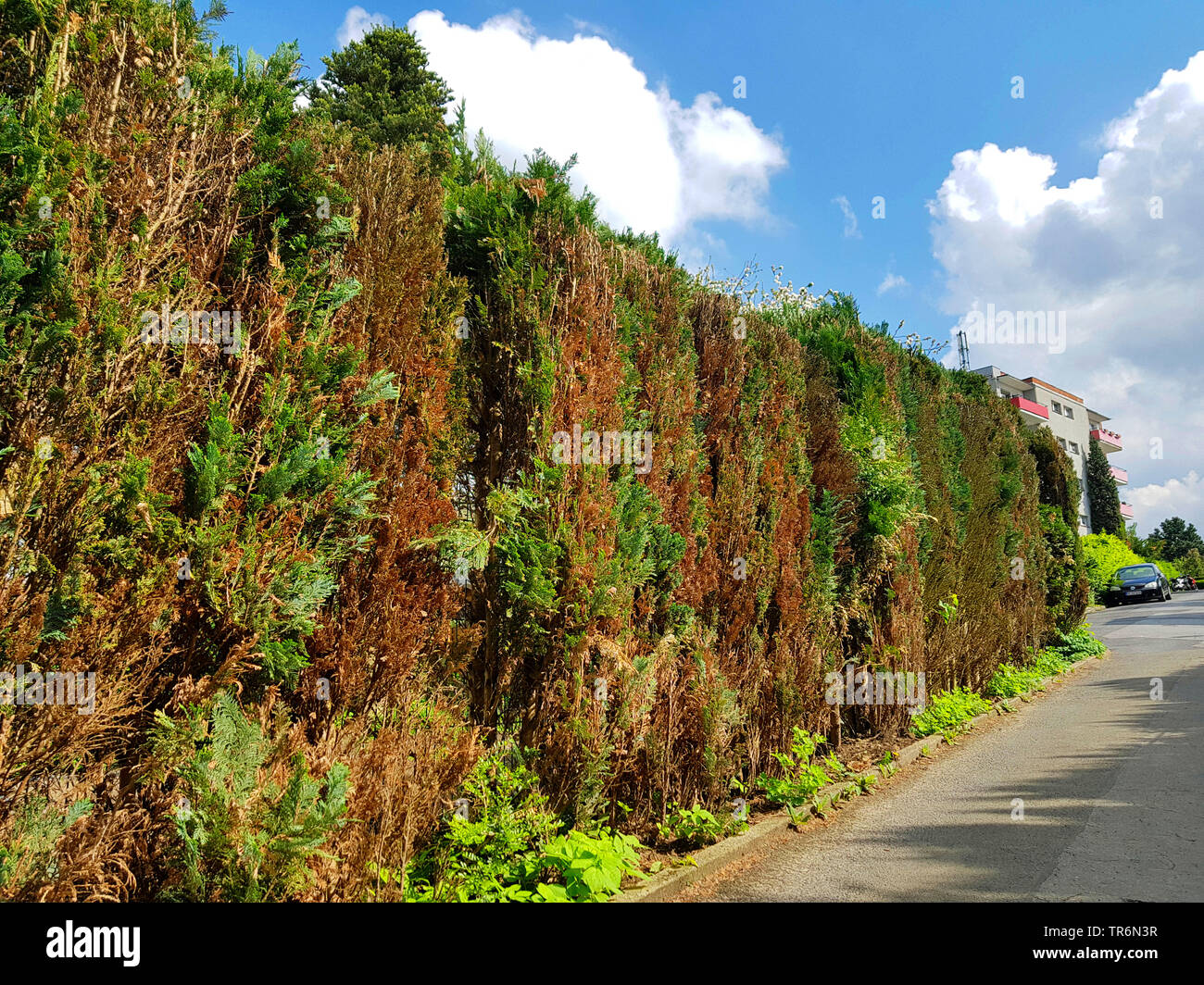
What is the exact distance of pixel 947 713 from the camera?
8594 millimetres

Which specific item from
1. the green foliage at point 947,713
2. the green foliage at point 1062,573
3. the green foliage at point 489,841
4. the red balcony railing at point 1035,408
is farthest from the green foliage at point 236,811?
the red balcony railing at point 1035,408

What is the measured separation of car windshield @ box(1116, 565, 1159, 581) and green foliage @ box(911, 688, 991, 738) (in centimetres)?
3017

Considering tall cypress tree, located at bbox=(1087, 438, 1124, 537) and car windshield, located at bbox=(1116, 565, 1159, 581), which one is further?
tall cypress tree, located at bbox=(1087, 438, 1124, 537)

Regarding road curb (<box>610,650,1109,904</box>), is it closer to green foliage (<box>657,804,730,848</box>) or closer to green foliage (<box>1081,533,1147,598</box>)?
green foliage (<box>657,804,730,848</box>)

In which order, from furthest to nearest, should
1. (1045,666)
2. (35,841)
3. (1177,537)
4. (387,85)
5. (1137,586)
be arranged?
(1177,537) < (1137,586) < (387,85) < (1045,666) < (35,841)

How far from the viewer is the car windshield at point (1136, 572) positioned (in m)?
33.0

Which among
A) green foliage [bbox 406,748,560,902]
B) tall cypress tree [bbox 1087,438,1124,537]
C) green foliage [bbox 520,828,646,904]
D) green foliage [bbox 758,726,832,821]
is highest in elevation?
tall cypress tree [bbox 1087,438,1124,537]

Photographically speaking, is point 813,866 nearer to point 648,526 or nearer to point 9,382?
point 648,526

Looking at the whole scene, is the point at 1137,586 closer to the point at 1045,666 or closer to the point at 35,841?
the point at 1045,666

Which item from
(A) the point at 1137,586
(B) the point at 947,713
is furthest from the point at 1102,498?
(B) the point at 947,713

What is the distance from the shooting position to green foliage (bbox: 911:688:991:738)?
325 inches

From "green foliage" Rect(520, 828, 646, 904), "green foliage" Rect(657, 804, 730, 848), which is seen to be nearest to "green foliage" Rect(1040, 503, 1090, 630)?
"green foliage" Rect(657, 804, 730, 848)

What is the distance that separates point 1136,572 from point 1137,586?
826 mm

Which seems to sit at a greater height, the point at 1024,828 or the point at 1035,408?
the point at 1035,408
